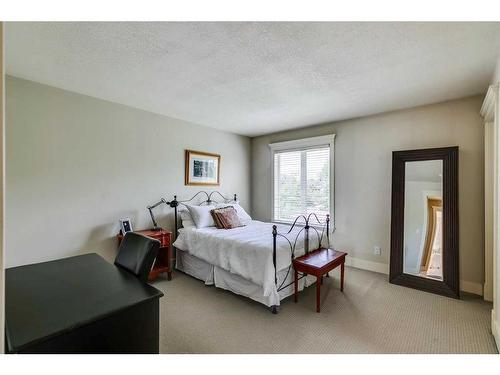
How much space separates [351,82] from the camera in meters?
2.50

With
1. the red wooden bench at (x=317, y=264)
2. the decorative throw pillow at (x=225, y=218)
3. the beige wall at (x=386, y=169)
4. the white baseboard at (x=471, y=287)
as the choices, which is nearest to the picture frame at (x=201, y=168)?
the decorative throw pillow at (x=225, y=218)

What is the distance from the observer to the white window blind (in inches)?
163

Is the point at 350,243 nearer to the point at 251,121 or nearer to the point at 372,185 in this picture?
the point at 372,185

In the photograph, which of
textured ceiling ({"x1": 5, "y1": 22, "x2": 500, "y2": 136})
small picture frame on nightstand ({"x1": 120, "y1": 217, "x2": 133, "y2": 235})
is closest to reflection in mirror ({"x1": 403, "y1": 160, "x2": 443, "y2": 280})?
textured ceiling ({"x1": 5, "y1": 22, "x2": 500, "y2": 136})

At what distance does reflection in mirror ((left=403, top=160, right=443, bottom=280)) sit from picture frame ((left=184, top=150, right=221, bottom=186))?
2999 mm

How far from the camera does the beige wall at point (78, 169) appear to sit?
2498 millimetres

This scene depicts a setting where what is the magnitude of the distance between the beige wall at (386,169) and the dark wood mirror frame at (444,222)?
0.46ft

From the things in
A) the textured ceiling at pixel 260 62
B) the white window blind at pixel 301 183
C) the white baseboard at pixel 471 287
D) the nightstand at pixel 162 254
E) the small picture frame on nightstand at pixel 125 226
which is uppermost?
the textured ceiling at pixel 260 62

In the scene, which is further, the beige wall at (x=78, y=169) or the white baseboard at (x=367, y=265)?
the white baseboard at (x=367, y=265)

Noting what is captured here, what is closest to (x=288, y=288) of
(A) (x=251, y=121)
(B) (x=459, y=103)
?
(A) (x=251, y=121)

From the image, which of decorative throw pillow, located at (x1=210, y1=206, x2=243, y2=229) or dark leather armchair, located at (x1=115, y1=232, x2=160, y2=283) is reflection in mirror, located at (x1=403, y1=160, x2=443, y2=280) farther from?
dark leather armchair, located at (x1=115, y1=232, x2=160, y2=283)

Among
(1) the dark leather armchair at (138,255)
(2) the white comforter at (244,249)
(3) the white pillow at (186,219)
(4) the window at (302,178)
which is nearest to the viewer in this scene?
(1) the dark leather armchair at (138,255)

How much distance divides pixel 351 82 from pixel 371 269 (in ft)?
8.82

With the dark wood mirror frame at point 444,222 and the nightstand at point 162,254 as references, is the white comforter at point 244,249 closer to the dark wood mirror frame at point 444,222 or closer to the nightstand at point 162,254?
the nightstand at point 162,254
